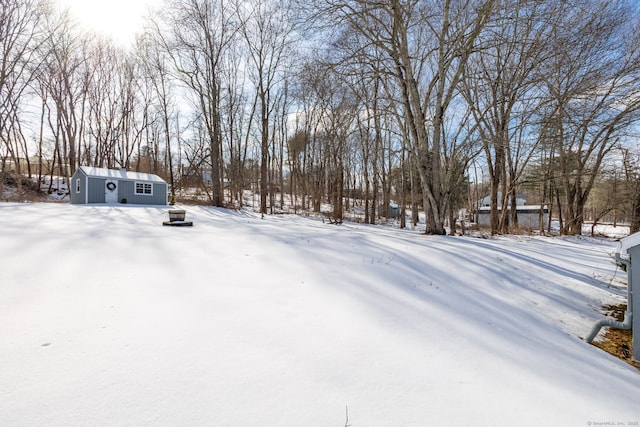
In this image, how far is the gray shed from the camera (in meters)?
16.4

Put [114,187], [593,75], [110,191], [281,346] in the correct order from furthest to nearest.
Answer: [114,187]
[110,191]
[593,75]
[281,346]

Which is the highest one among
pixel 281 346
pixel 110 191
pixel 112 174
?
pixel 112 174

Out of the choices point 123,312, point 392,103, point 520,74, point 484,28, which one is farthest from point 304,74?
point 123,312

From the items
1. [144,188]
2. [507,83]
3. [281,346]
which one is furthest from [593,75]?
[144,188]

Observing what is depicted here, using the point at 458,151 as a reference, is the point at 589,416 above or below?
below

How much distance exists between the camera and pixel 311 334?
6.98 feet

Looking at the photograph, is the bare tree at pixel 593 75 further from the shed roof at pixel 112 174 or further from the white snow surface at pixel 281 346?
the shed roof at pixel 112 174

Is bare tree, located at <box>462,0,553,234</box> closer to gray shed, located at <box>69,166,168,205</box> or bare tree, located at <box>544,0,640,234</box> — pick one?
bare tree, located at <box>544,0,640,234</box>

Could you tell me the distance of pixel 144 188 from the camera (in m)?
18.2

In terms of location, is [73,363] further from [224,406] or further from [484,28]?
[484,28]

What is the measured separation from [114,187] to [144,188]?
1576mm

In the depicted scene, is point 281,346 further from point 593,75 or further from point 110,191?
point 110,191

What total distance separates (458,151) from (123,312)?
891 centimetres

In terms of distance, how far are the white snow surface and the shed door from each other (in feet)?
50.8
